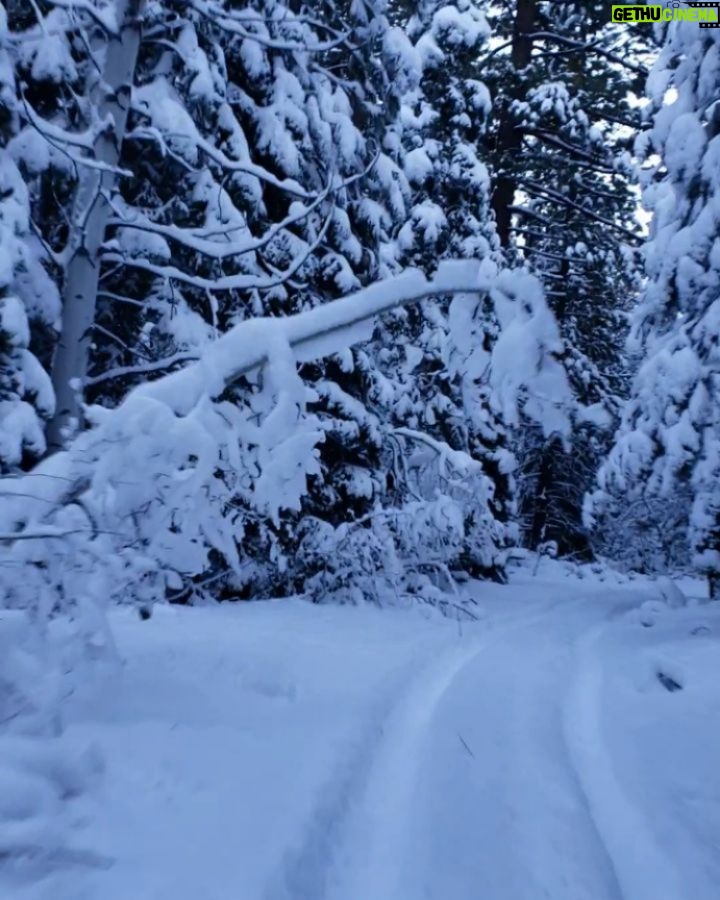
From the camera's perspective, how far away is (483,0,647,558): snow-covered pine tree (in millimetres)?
15078

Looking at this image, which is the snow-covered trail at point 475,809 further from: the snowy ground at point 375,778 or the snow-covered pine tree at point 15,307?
the snow-covered pine tree at point 15,307

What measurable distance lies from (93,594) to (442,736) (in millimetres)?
2400

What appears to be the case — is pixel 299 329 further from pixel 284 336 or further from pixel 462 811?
pixel 462 811

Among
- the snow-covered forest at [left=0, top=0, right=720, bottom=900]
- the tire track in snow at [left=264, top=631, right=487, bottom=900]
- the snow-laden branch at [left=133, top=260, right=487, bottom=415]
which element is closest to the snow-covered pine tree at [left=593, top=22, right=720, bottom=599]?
the snow-covered forest at [left=0, top=0, right=720, bottom=900]

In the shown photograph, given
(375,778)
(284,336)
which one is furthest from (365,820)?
(284,336)

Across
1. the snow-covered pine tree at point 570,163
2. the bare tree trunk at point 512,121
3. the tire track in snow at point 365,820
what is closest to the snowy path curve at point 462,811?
the tire track in snow at point 365,820

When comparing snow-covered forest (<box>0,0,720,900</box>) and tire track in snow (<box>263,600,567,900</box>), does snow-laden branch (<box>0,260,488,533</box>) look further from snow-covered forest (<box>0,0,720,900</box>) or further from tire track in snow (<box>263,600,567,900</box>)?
tire track in snow (<box>263,600,567,900</box>)

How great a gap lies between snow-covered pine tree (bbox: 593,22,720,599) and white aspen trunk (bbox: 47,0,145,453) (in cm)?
757

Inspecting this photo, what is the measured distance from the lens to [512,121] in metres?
15.6

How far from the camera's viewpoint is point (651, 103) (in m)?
→ 11.9

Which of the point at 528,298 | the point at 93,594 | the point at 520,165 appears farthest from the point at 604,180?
the point at 93,594

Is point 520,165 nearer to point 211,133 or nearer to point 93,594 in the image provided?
point 211,133

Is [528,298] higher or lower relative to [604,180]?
lower

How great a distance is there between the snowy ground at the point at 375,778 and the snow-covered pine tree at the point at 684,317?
3.97 m
